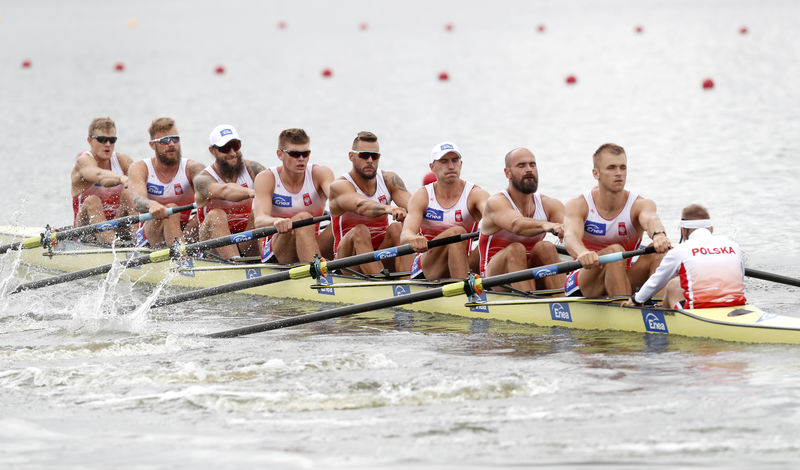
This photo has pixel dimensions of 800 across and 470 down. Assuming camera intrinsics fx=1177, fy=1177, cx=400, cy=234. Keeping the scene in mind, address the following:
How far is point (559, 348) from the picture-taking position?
8.22 meters

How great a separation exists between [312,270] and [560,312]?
7.01ft

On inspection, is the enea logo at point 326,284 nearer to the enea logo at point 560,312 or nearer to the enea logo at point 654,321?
the enea logo at point 560,312

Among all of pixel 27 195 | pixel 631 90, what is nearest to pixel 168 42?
pixel 631 90

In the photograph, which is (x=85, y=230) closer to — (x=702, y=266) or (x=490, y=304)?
(x=490, y=304)

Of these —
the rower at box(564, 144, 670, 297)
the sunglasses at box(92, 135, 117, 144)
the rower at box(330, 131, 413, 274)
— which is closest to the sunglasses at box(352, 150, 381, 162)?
the rower at box(330, 131, 413, 274)

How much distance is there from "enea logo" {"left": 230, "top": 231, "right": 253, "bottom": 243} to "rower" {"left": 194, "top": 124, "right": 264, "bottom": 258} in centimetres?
60

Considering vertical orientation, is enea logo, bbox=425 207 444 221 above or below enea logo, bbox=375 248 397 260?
above

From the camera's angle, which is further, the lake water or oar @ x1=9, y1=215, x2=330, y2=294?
oar @ x1=9, y1=215, x2=330, y2=294

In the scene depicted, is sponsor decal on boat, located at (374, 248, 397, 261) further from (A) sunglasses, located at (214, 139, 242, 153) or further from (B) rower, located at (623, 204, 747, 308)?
(A) sunglasses, located at (214, 139, 242, 153)

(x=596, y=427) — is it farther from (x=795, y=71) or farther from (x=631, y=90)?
(x=795, y=71)

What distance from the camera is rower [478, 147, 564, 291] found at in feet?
29.5

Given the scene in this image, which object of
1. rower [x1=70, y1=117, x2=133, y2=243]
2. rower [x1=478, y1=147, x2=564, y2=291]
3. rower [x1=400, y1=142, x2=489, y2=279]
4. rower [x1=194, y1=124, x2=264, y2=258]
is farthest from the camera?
rower [x1=70, y1=117, x2=133, y2=243]

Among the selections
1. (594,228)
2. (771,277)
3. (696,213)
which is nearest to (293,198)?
(594,228)

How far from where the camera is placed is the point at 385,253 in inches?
373
